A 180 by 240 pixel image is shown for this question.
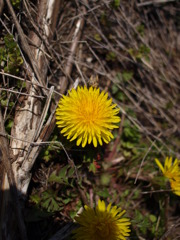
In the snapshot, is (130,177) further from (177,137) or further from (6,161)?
(6,161)

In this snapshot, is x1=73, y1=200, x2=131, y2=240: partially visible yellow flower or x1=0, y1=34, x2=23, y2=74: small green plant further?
x1=0, y1=34, x2=23, y2=74: small green plant

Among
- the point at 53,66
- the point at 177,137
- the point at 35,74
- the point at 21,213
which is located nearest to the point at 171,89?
the point at 177,137

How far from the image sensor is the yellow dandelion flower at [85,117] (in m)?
1.98

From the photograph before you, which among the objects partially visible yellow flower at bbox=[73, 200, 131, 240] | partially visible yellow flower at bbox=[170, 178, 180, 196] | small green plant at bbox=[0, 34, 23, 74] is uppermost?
small green plant at bbox=[0, 34, 23, 74]

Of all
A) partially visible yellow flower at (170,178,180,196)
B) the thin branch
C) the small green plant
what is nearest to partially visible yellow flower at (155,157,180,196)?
partially visible yellow flower at (170,178,180,196)

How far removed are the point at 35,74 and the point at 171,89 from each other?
90.4 inches

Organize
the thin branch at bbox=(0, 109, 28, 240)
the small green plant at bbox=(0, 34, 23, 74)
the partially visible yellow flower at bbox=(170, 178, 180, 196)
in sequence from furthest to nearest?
the partially visible yellow flower at bbox=(170, 178, 180, 196), the small green plant at bbox=(0, 34, 23, 74), the thin branch at bbox=(0, 109, 28, 240)

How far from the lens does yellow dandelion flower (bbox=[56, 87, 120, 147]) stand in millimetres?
1978

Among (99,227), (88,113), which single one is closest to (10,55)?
(88,113)

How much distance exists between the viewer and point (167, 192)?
8.79 ft

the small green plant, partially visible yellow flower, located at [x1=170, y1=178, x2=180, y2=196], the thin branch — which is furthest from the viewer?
partially visible yellow flower, located at [x1=170, y1=178, x2=180, y2=196]

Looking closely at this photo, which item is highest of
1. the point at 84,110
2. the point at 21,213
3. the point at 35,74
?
the point at 35,74

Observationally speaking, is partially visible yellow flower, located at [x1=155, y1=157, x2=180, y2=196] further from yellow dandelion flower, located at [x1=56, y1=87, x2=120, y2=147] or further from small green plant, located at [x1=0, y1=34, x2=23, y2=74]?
small green plant, located at [x1=0, y1=34, x2=23, y2=74]

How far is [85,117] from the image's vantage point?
2018 mm
